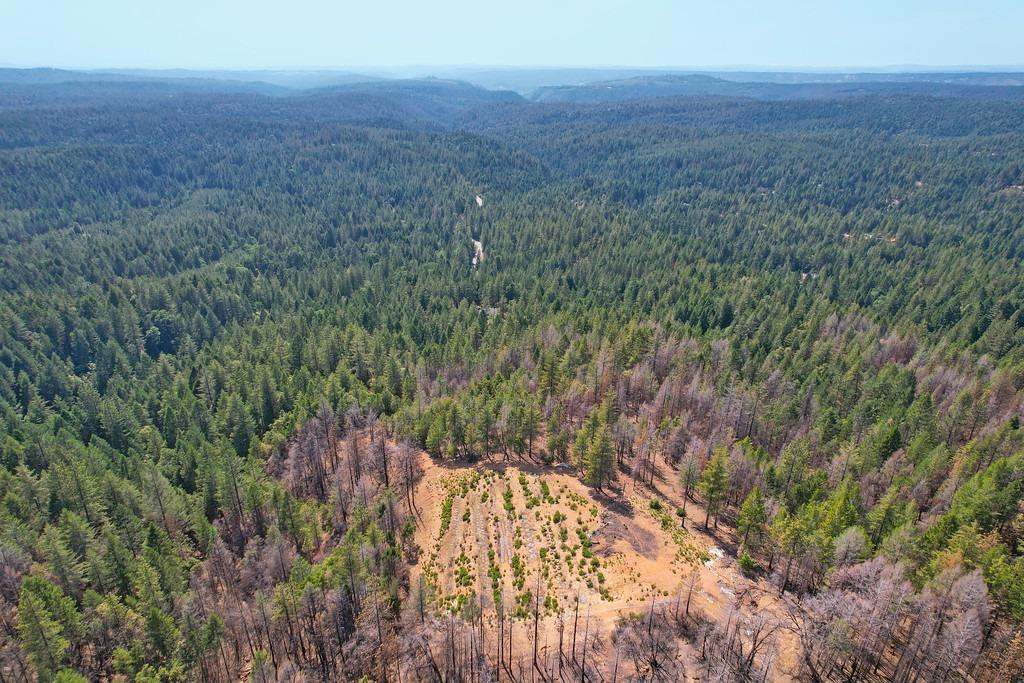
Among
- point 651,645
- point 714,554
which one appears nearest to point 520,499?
point 714,554

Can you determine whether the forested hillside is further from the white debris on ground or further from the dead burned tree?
the white debris on ground

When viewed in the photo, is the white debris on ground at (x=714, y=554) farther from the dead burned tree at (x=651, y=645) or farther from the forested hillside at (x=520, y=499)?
the dead burned tree at (x=651, y=645)

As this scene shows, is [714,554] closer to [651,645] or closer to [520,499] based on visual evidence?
[651,645]

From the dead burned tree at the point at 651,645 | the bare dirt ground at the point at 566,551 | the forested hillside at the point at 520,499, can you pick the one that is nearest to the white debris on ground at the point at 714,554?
the bare dirt ground at the point at 566,551

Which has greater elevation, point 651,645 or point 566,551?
point 651,645

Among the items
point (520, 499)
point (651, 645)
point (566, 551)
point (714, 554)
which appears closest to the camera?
point (651, 645)

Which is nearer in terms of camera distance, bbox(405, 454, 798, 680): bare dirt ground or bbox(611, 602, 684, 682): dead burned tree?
bbox(611, 602, 684, 682): dead burned tree

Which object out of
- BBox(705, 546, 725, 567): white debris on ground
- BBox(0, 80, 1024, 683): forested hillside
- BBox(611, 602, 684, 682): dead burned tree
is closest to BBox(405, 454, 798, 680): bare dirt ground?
BBox(705, 546, 725, 567): white debris on ground

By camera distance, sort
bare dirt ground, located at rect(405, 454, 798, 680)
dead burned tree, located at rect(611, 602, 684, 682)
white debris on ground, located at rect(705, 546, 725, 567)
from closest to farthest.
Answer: dead burned tree, located at rect(611, 602, 684, 682)
bare dirt ground, located at rect(405, 454, 798, 680)
white debris on ground, located at rect(705, 546, 725, 567)

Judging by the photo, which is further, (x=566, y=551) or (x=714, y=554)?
(x=714, y=554)
